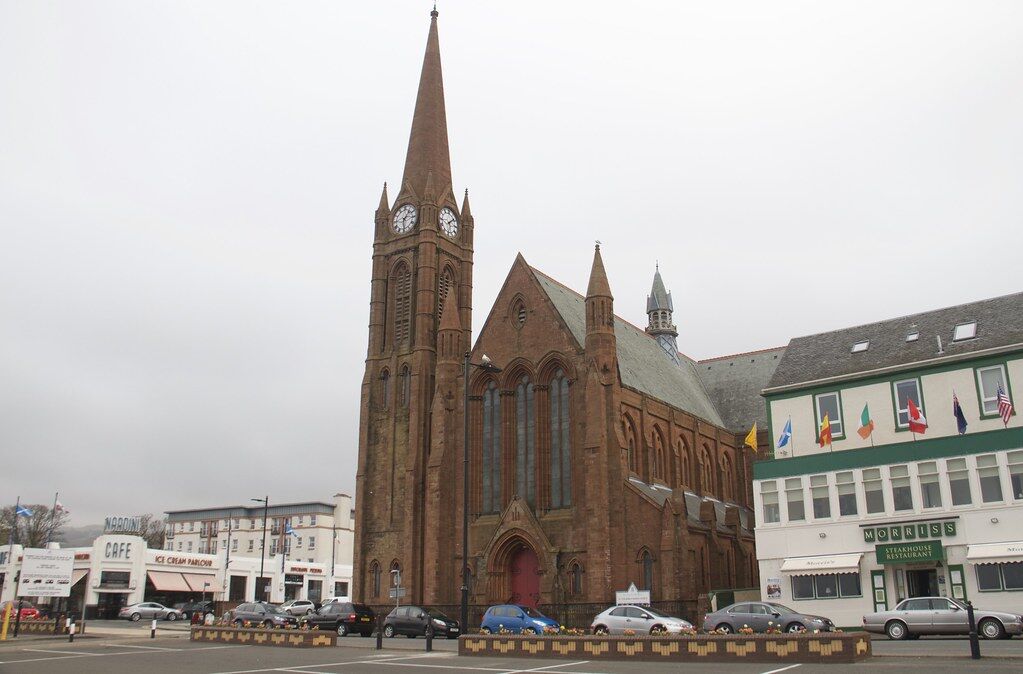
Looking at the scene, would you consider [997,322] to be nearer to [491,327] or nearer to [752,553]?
[752,553]

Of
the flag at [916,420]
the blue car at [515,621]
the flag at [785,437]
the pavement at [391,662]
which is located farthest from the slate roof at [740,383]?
the pavement at [391,662]

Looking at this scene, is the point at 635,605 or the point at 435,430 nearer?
the point at 635,605

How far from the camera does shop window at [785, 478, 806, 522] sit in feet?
127

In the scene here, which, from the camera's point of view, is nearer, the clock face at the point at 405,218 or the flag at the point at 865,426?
the flag at the point at 865,426

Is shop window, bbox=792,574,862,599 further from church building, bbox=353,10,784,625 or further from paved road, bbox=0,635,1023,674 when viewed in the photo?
paved road, bbox=0,635,1023,674

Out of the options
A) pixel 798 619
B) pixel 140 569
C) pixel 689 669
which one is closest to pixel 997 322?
pixel 798 619

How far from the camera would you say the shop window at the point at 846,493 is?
37.6 m

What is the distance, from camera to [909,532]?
35.3 metres

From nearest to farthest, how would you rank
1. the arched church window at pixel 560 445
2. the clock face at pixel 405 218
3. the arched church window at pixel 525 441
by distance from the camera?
the arched church window at pixel 560 445, the arched church window at pixel 525 441, the clock face at pixel 405 218

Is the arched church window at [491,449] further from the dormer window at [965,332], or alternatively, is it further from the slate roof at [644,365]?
the dormer window at [965,332]

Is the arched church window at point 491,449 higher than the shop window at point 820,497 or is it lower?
higher

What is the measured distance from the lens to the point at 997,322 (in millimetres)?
38406

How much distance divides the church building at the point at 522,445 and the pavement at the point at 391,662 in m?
12.6

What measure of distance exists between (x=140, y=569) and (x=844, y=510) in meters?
57.6
